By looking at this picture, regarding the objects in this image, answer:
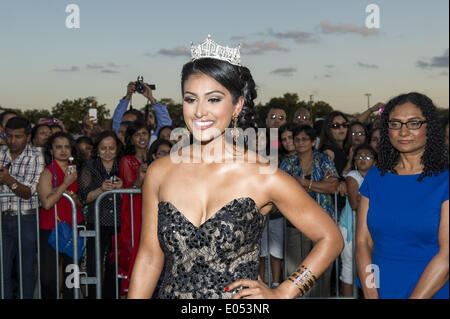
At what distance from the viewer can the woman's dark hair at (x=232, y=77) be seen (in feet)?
8.07

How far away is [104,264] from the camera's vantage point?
5.37 metres

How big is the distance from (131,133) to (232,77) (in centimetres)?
387

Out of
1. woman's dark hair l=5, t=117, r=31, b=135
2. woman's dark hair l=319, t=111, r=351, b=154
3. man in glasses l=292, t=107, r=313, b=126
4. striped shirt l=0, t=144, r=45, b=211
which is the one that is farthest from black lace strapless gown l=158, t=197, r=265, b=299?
man in glasses l=292, t=107, r=313, b=126

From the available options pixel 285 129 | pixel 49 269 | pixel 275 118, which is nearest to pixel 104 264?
pixel 49 269

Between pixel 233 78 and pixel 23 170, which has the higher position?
pixel 233 78

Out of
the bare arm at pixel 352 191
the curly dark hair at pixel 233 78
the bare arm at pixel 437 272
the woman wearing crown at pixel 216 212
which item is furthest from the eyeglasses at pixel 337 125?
the woman wearing crown at pixel 216 212

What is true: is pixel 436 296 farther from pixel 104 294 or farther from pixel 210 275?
pixel 104 294

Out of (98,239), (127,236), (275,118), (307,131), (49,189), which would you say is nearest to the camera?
(98,239)

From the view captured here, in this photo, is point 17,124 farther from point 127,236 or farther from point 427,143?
point 427,143

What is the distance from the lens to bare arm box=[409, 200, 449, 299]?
290 cm

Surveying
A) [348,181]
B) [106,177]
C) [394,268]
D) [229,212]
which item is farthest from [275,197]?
[106,177]

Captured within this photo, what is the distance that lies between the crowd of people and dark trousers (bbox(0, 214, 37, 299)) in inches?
0.4

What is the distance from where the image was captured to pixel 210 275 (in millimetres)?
2420

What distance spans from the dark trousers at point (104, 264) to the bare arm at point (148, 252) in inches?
115
